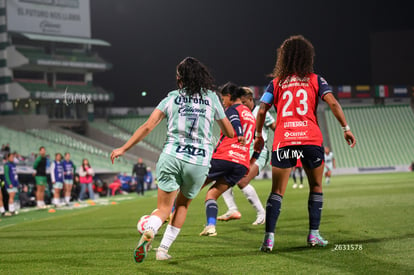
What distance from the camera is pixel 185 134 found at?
19.3ft

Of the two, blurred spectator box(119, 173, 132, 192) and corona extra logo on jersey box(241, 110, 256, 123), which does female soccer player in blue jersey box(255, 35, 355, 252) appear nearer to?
corona extra logo on jersey box(241, 110, 256, 123)

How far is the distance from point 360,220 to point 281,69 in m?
4.17

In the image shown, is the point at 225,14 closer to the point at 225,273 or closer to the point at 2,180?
the point at 2,180

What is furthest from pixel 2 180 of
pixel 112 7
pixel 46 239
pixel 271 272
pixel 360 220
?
pixel 112 7

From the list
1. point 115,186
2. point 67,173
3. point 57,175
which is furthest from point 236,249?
point 115,186

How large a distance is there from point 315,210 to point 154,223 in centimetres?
213

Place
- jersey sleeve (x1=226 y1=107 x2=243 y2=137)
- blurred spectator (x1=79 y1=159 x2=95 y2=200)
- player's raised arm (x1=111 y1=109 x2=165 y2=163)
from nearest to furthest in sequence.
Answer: player's raised arm (x1=111 y1=109 x2=165 y2=163), jersey sleeve (x1=226 y1=107 x2=243 y2=137), blurred spectator (x1=79 y1=159 x2=95 y2=200)

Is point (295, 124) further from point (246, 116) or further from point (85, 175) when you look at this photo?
point (85, 175)

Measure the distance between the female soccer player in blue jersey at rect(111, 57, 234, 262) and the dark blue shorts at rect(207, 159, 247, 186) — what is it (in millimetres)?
2170

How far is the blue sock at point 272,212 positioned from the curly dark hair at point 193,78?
1.54 m

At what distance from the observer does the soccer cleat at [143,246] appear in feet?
17.6

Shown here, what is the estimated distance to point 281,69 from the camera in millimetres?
6801

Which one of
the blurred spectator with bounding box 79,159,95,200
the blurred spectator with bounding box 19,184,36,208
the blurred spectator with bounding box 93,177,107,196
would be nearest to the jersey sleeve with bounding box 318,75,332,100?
the blurred spectator with bounding box 79,159,95,200

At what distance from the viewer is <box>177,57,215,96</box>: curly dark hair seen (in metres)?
5.99
